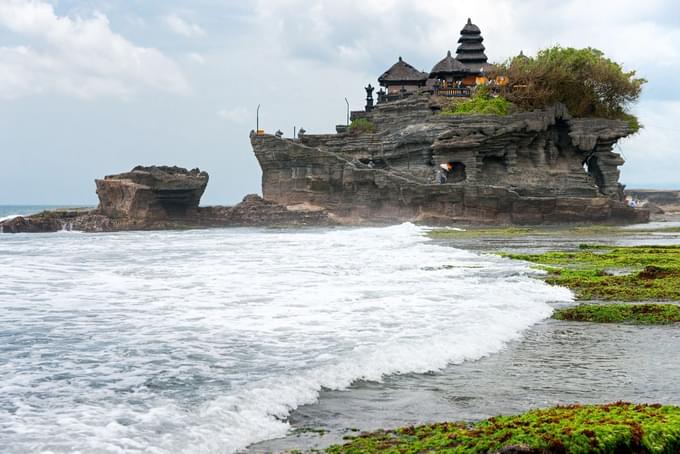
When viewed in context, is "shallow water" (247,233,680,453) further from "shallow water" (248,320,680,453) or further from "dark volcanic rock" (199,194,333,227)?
"dark volcanic rock" (199,194,333,227)

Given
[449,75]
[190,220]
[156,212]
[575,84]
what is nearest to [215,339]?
[156,212]

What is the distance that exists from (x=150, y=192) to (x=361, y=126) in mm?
18288

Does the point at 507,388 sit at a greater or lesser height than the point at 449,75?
lesser

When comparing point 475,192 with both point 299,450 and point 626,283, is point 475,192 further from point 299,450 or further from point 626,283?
point 299,450

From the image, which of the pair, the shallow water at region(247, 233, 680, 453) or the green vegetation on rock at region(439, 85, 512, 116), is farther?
the green vegetation on rock at region(439, 85, 512, 116)

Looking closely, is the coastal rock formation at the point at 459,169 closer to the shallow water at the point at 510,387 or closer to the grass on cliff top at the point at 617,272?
the grass on cliff top at the point at 617,272

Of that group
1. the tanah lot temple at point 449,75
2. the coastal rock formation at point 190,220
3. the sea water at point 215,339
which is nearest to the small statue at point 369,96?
the tanah lot temple at point 449,75

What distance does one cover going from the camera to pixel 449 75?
6638 centimetres

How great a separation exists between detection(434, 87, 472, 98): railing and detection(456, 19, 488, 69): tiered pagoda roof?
9.44 meters

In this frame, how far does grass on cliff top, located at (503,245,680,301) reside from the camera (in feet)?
45.7

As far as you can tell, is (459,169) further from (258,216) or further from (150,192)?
(150,192)

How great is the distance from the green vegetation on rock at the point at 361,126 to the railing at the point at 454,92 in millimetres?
6227

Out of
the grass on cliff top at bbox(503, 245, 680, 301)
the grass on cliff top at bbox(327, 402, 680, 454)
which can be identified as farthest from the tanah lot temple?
the grass on cliff top at bbox(327, 402, 680, 454)

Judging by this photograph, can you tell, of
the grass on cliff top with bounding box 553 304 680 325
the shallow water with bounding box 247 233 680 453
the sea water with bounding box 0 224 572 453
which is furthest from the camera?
the grass on cliff top with bounding box 553 304 680 325
